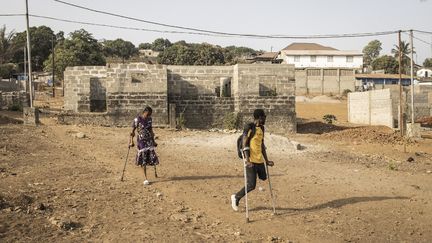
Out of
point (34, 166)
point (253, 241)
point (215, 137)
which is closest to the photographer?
point (253, 241)

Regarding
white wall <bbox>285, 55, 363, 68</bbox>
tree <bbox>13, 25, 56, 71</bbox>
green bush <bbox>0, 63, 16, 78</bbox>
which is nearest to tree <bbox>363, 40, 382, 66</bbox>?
white wall <bbox>285, 55, 363, 68</bbox>

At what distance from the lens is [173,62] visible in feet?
174

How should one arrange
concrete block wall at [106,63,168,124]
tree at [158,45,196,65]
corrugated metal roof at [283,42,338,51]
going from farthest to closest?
1. corrugated metal roof at [283,42,338,51]
2. tree at [158,45,196,65]
3. concrete block wall at [106,63,168,124]

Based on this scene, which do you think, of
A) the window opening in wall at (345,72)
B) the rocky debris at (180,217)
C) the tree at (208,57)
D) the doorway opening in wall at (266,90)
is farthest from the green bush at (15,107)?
the window opening in wall at (345,72)

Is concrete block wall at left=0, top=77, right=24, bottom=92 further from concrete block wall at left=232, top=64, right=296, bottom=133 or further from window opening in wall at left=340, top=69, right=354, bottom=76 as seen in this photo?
window opening in wall at left=340, top=69, right=354, bottom=76

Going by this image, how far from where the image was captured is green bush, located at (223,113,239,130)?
20.0 meters

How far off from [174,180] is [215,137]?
7409 mm

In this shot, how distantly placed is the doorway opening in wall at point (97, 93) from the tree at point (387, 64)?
5856 centimetres

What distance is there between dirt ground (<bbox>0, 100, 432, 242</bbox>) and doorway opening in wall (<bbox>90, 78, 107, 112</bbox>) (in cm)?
654

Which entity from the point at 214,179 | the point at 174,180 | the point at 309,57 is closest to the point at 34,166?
the point at 174,180

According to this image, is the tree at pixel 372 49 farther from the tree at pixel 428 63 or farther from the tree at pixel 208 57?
the tree at pixel 208 57

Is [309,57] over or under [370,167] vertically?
over

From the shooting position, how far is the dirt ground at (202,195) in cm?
587

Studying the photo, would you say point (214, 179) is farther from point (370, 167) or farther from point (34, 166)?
point (370, 167)
